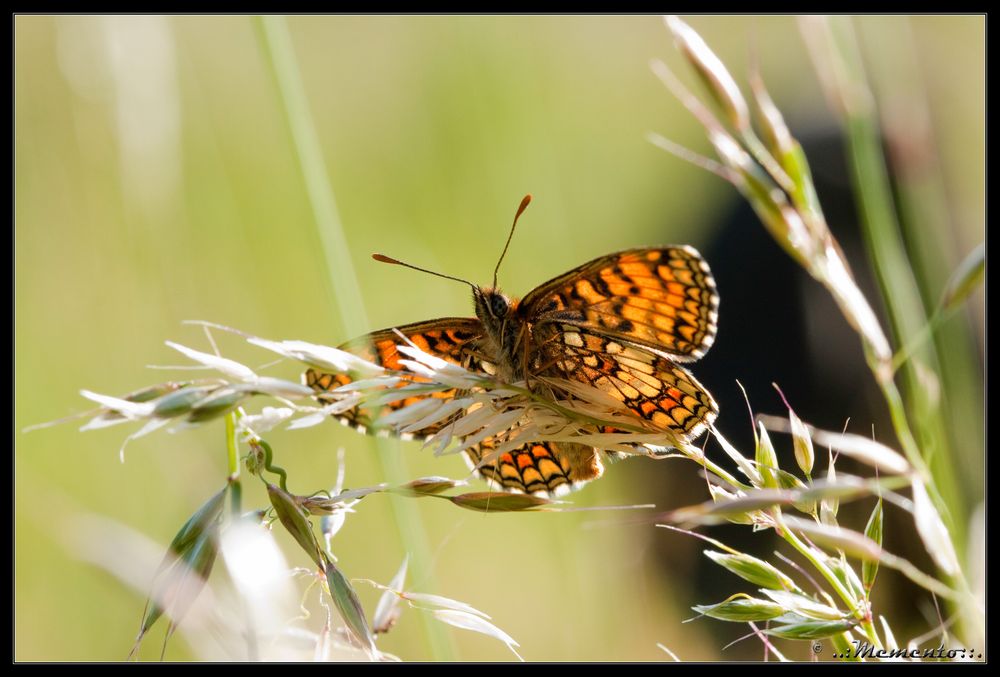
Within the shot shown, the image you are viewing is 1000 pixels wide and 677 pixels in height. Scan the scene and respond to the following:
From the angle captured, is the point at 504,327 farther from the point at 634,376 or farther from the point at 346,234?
the point at 346,234

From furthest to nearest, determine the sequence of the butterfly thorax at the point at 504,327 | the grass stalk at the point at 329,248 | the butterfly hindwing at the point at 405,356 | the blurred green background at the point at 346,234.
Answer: the blurred green background at the point at 346,234, the butterfly thorax at the point at 504,327, the butterfly hindwing at the point at 405,356, the grass stalk at the point at 329,248

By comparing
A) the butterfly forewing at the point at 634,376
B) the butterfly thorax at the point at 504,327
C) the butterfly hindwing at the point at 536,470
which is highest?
the butterfly thorax at the point at 504,327

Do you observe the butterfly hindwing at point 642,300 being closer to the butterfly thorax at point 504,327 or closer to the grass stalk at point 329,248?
the butterfly thorax at point 504,327

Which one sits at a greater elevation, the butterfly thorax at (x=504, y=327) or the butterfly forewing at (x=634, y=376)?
the butterfly thorax at (x=504, y=327)

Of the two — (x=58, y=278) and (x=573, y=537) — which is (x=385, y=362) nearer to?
(x=573, y=537)

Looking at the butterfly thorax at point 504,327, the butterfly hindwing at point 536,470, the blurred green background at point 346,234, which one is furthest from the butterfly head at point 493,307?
the blurred green background at point 346,234

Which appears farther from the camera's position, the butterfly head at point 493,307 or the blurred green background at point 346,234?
the blurred green background at point 346,234

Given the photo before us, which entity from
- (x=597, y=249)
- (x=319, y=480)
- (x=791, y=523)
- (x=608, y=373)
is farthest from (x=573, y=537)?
(x=597, y=249)
